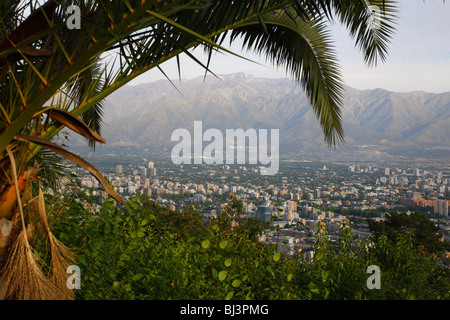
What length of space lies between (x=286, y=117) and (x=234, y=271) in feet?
129

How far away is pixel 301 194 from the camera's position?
37.7ft

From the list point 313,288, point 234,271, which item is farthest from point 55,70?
point 313,288

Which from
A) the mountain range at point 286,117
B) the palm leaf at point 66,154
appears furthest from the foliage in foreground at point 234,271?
the mountain range at point 286,117

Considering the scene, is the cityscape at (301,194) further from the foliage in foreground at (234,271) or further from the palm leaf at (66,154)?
the palm leaf at (66,154)

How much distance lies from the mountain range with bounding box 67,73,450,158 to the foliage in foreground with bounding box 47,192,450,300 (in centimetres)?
1733

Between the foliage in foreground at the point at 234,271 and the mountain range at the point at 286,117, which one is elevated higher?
the mountain range at the point at 286,117

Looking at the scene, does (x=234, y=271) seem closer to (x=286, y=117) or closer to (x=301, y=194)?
(x=301, y=194)

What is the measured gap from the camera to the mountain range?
94.2 feet

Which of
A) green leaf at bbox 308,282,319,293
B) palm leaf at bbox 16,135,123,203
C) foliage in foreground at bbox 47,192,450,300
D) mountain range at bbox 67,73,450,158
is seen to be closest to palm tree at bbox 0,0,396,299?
palm leaf at bbox 16,135,123,203

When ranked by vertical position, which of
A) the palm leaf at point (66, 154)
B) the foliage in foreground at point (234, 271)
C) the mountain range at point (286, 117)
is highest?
the mountain range at point (286, 117)

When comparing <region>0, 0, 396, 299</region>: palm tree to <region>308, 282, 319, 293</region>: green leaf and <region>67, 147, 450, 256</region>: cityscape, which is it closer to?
<region>67, 147, 450, 256</region>: cityscape

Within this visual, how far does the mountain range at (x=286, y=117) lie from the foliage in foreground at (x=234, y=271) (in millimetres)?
17327

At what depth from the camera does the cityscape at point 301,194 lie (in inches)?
177
